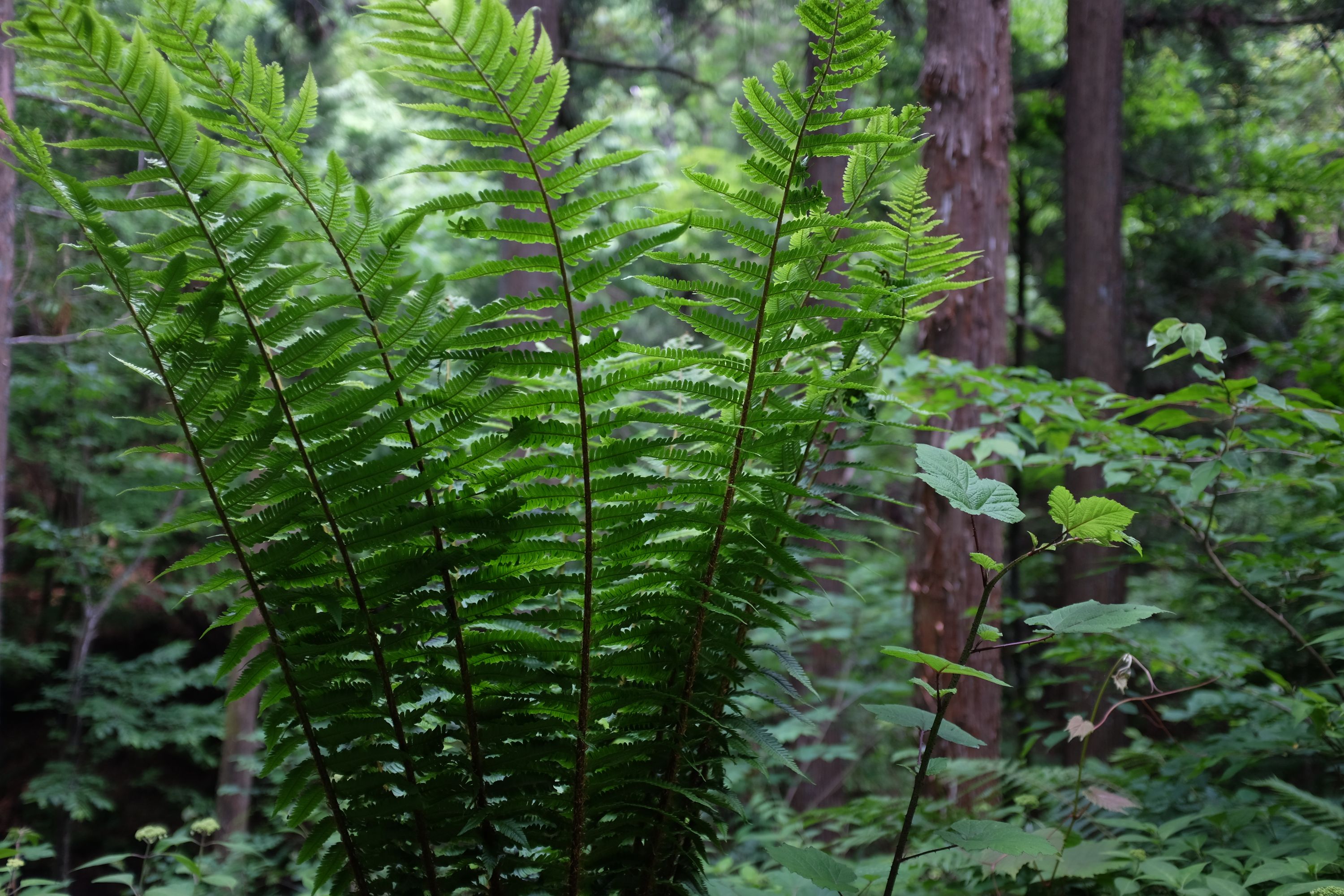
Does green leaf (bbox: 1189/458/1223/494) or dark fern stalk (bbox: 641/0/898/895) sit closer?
dark fern stalk (bbox: 641/0/898/895)

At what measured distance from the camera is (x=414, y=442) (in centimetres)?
100

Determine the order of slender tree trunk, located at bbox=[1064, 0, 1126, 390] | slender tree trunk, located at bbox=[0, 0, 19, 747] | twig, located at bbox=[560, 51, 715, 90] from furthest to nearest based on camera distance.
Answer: twig, located at bbox=[560, 51, 715, 90] → slender tree trunk, located at bbox=[1064, 0, 1126, 390] → slender tree trunk, located at bbox=[0, 0, 19, 747]

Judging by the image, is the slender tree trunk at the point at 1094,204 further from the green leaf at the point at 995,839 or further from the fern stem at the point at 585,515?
the fern stem at the point at 585,515

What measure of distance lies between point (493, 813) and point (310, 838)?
0.89 feet

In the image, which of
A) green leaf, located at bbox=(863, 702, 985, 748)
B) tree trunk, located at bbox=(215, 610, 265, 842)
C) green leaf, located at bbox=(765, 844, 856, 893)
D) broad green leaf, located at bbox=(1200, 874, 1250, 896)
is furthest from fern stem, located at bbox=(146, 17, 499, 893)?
tree trunk, located at bbox=(215, 610, 265, 842)

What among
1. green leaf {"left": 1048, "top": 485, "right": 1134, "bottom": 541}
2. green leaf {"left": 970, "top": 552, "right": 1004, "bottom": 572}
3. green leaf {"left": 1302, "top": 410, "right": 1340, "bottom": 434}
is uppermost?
green leaf {"left": 1048, "top": 485, "right": 1134, "bottom": 541}

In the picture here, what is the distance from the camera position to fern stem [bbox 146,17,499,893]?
2.97 feet

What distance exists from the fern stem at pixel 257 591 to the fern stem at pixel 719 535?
1.34ft

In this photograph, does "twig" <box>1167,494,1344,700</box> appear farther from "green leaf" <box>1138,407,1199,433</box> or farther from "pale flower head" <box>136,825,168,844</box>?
"pale flower head" <box>136,825,168,844</box>

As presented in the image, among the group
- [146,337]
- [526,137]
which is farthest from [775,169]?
[146,337]

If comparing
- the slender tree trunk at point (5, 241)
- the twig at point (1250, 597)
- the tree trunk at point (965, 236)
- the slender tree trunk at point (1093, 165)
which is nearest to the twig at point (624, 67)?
the slender tree trunk at point (1093, 165)

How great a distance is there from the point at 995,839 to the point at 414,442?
0.95m

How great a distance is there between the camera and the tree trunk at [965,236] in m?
3.06

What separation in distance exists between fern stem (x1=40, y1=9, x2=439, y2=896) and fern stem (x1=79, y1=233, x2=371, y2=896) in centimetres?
9
